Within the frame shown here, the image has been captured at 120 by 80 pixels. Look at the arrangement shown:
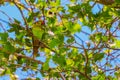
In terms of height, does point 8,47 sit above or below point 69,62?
above

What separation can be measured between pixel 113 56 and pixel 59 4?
45.1 inches

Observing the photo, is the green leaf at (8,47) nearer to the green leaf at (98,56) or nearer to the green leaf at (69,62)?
the green leaf at (69,62)

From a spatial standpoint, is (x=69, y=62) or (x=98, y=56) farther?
(x=98, y=56)

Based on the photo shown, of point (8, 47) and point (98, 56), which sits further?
point (98, 56)

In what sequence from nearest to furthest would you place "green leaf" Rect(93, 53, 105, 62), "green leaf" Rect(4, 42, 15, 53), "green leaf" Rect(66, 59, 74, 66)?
"green leaf" Rect(4, 42, 15, 53) < "green leaf" Rect(66, 59, 74, 66) < "green leaf" Rect(93, 53, 105, 62)

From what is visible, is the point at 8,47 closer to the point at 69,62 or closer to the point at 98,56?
the point at 69,62

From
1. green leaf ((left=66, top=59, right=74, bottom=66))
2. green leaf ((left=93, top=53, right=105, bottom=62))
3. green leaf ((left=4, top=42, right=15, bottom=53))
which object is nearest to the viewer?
green leaf ((left=4, top=42, right=15, bottom=53))

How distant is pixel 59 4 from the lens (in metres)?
2.67

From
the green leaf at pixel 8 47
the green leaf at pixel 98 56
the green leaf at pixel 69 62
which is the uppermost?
the green leaf at pixel 8 47

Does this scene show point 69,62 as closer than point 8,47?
No

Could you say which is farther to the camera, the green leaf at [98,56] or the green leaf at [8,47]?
the green leaf at [98,56]

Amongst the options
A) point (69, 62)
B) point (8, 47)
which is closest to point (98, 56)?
point (69, 62)

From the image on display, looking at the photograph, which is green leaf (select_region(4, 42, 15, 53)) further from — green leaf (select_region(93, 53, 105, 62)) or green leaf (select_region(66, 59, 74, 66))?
green leaf (select_region(93, 53, 105, 62))

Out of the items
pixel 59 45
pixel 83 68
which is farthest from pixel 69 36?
pixel 83 68
